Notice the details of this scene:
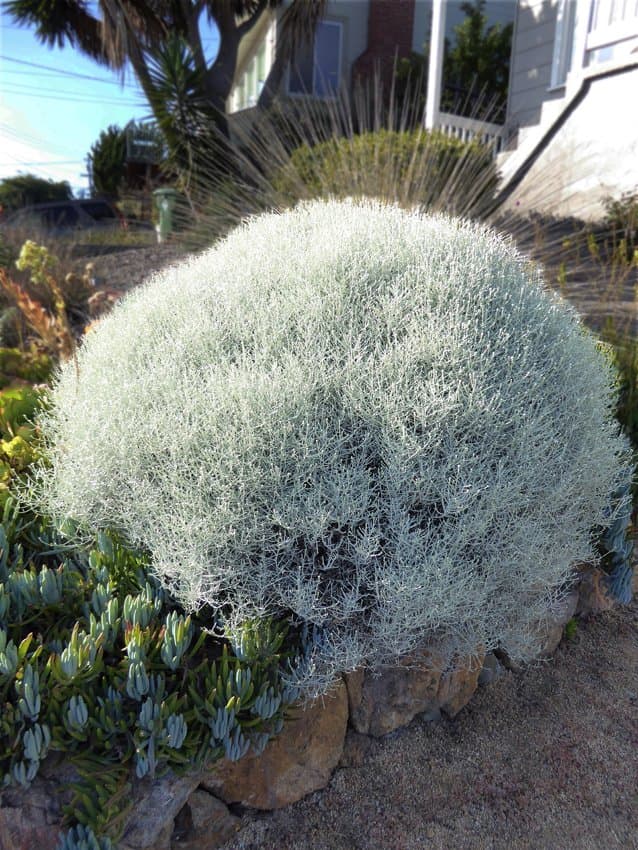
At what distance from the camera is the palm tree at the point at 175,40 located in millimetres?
11508

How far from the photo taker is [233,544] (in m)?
1.60

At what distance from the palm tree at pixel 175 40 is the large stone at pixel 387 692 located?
11.0 m

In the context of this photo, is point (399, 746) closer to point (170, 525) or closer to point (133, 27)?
point (170, 525)

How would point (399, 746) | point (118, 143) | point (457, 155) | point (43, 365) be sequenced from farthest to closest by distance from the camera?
point (118, 143)
point (457, 155)
point (43, 365)
point (399, 746)

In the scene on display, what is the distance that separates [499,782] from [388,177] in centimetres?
442

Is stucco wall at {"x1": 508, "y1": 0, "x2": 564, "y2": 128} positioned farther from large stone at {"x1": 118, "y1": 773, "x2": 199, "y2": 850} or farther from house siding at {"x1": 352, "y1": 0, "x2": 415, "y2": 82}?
large stone at {"x1": 118, "y1": 773, "x2": 199, "y2": 850}

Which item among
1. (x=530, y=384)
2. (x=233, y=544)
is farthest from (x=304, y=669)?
(x=530, y=384)

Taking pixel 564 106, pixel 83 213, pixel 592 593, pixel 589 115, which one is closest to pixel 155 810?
pixel 592 593

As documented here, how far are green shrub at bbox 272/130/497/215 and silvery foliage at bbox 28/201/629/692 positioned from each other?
2923 millimetres

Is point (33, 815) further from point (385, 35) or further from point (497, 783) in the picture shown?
point (385, 35)

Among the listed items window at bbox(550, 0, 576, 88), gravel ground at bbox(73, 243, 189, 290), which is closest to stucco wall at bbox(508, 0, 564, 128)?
window at bbox(550, 0, 576, 88)

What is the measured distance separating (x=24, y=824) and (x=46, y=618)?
0.50m

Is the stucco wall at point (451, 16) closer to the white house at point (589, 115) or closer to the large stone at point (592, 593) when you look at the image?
the white house at point (589, 115)

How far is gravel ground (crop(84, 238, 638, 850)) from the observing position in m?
1.65
